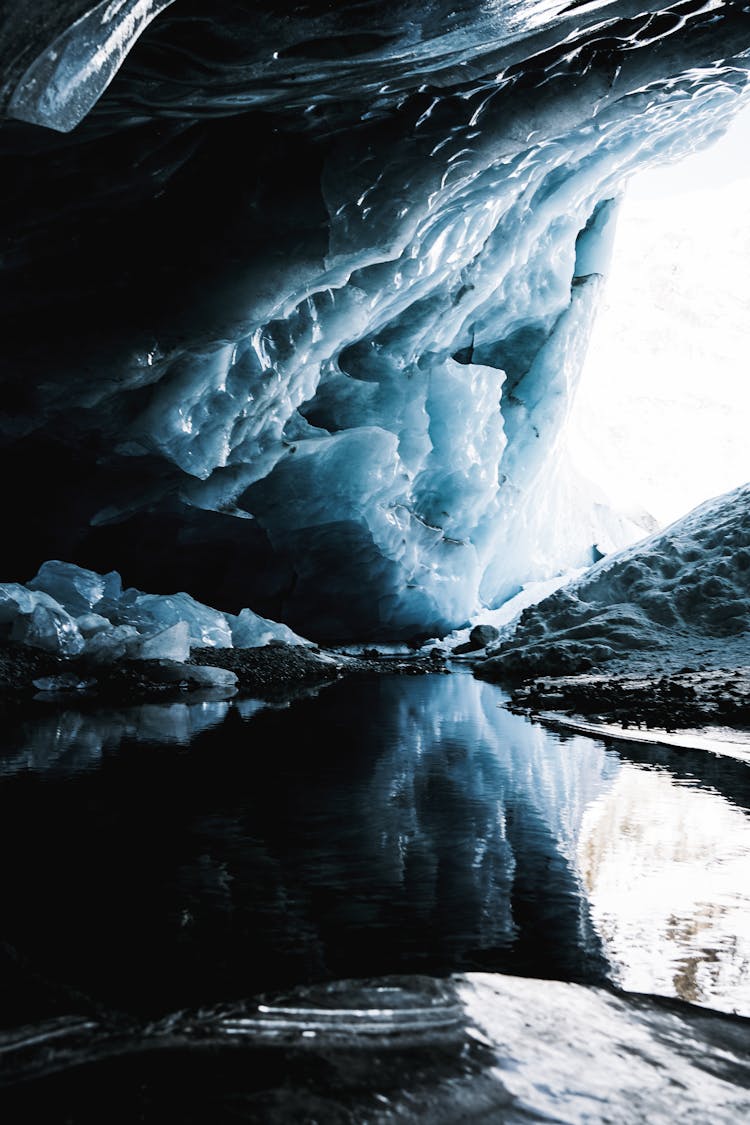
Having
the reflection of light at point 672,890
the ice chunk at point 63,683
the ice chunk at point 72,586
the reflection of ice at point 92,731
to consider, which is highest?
the ice chunk at point 72,586

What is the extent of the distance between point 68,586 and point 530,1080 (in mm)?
8576

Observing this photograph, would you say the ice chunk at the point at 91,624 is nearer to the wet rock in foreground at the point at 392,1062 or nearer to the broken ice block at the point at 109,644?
the broken ice block at the point at 109,644

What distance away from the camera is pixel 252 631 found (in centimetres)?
1039

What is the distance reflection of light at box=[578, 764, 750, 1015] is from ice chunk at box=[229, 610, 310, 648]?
294 inches

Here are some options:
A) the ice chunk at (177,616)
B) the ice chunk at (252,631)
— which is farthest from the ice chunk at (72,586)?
the ice chunk at (252,631)

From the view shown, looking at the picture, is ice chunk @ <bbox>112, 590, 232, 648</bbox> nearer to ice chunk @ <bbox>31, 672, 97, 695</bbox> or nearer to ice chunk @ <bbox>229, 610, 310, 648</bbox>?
ice chunk @ <bbox>229, 610, 310, 648</bbox>

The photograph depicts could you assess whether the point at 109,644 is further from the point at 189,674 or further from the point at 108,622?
the point at 189,674

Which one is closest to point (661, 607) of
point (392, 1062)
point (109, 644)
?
point (109, 644)

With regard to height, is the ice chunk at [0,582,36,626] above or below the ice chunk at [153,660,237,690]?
above

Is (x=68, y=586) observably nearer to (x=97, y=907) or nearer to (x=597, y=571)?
(x=597, y=571)

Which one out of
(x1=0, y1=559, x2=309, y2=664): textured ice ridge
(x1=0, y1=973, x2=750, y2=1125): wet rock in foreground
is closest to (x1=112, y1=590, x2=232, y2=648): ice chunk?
(x1=0, y1=559, x2=309, y2=664): textured ice ridge

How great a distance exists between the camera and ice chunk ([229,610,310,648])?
10258 mm

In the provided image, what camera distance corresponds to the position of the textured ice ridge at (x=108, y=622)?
760cm

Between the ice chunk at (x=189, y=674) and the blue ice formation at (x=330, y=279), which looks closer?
the blue ice formation at (x=330, y=279)
